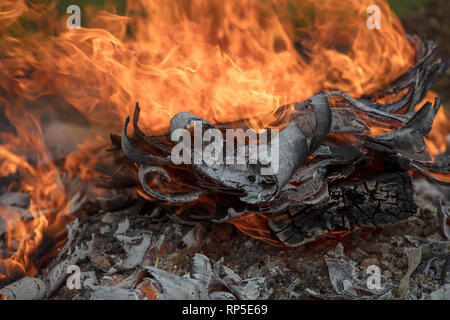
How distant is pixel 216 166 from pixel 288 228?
43cm

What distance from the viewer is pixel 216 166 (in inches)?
63.1

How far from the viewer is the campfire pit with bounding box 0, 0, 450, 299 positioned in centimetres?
Answer: 152

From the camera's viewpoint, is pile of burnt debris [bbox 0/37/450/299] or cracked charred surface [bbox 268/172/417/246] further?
cracked charred surface [bbox 268/172/417/246]

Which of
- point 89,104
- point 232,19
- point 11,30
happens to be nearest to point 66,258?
point 89,104

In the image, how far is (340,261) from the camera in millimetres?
1547

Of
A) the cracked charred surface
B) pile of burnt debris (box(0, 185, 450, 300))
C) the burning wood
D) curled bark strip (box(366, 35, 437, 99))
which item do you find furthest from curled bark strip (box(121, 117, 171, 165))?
curled bark strip (box(366, 35, 437, 99))

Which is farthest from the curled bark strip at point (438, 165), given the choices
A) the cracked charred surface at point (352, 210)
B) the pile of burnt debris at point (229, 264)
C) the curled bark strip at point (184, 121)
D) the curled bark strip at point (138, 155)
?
the curled bark strip at point (138, 155)

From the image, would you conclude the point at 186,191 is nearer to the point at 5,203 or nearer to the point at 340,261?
the point at 340,261

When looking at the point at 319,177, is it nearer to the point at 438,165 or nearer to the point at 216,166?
the point at 216,166

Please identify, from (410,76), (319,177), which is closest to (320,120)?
(319,177)

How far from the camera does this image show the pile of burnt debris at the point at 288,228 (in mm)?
1443

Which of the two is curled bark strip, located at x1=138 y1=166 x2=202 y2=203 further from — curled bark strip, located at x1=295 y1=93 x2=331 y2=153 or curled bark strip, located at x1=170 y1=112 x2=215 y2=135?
curled bark strip, located at x1=295 y1=93 x2=331 y2=153

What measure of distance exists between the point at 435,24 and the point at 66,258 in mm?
3855

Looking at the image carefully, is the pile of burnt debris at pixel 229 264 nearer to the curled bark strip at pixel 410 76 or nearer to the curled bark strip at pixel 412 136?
the curled bark strip at pixel 412 136
